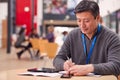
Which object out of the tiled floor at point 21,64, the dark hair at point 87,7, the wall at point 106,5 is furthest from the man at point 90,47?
the tiled floor at point 21,64

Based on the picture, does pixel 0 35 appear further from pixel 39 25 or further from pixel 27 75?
pixel 27 75

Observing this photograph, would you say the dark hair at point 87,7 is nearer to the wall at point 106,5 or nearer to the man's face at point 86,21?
the man's face at point 86,21

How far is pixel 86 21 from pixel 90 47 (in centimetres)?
26

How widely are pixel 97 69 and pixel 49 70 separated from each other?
1.38ft

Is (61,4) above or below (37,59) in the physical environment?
above

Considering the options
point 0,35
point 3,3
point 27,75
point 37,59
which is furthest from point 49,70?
point 0,35

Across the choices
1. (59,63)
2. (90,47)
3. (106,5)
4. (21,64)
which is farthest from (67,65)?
(21,64)

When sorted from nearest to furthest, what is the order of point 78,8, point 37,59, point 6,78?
1. point 6,78
2. point 78,8
3. point 37,59

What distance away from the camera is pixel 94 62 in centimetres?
287

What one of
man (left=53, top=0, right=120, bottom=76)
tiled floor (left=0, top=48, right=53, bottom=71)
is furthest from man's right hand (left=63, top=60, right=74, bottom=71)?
tiled floor (left=0, top=48, right=53, bottom=71)

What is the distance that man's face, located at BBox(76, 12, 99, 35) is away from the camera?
2695 millimetres

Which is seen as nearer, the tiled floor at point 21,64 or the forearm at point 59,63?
the forearm at point 59,63

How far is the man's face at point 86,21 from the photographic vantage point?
2.70 m

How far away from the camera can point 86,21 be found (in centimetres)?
271
